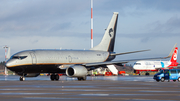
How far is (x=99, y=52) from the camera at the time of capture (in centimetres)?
4769

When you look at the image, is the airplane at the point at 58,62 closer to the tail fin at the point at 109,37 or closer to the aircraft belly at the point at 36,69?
the aircraft belly at the point at 36,69

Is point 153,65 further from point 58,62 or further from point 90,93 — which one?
point 90,93

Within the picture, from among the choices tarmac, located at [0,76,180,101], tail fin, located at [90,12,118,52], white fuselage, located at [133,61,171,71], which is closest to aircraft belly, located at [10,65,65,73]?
tail fin, located at [90,12,118,52]

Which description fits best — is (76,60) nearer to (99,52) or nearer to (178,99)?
(99,52)

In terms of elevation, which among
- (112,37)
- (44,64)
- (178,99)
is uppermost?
(112,37)

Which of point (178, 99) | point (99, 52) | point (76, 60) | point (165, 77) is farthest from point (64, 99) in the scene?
point (99, 52)

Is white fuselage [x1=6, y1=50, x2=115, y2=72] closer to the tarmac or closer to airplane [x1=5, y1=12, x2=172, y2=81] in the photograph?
airplane [x1=5, y1=12, x2=172, y2=81]

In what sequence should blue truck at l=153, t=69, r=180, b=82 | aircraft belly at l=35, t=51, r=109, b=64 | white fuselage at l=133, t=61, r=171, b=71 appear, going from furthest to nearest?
white fuselage at l=133, t=61, r=171, b=71, aircraft belly at l=35, t=51, r=109, b=64, blue truck at l=153, t=69, r=180, b=82

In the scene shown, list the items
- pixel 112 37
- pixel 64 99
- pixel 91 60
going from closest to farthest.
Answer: pixel 64 99, pixel 91 60, pixel 112 37

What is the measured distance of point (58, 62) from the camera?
141ft

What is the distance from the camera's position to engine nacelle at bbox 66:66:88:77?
41688mm

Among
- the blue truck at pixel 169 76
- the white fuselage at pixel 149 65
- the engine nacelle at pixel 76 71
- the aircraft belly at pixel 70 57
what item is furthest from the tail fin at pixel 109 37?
the white fuselage at pixel 149 65

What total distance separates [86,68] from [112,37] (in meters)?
8.00

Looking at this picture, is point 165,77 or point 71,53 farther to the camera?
point 71,53
